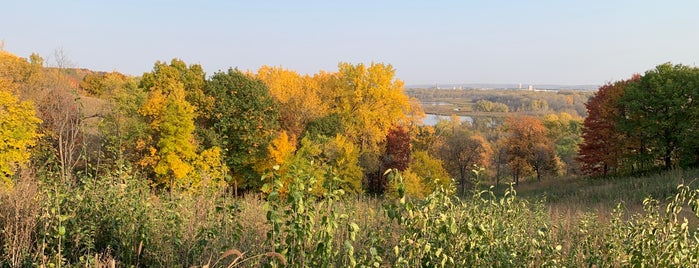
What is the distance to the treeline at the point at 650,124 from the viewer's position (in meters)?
29.3

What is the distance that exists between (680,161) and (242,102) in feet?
102

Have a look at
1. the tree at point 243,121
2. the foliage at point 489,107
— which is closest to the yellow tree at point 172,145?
the tree at point 243,121

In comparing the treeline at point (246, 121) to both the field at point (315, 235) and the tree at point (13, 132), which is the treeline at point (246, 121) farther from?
the field at point (315, 235)

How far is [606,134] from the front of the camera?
33375mm

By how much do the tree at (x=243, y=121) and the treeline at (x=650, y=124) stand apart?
2580 centimetres

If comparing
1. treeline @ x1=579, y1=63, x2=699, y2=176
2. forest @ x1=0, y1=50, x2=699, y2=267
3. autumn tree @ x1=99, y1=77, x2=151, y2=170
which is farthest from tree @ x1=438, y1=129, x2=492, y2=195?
autumn tree @ x1=99, y1=77, x2=151, y2=170

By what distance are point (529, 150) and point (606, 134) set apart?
1895cm

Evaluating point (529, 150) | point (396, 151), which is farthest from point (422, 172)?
point (529, 150)

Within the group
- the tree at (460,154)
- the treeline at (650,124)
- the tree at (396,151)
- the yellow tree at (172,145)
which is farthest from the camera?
the tree at (460,154)

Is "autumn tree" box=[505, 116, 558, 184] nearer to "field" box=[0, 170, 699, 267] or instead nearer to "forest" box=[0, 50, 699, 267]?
"forest" box=[0, 50, 699, 267]

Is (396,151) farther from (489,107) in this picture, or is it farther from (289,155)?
(489,107)

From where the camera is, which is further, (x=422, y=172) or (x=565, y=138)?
(x=565, y=138)

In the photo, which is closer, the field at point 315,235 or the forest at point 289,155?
the field at point 315,235

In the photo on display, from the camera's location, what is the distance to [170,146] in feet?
74.9
